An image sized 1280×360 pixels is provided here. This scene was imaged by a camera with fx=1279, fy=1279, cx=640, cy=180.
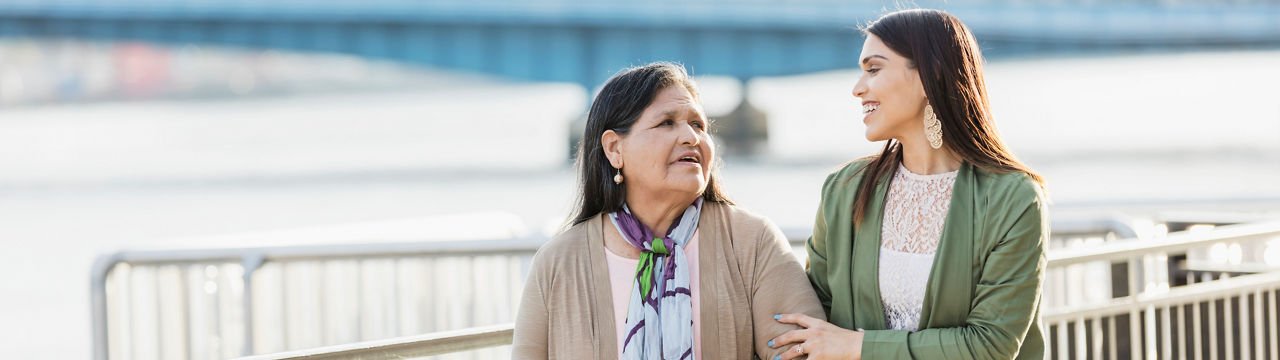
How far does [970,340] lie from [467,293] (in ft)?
11.3

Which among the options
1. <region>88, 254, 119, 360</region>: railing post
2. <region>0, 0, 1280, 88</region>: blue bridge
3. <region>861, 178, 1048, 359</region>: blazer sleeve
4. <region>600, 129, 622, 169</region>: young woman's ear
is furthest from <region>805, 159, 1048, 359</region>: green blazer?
<region>0, 0, 1280, 88</region>: blue bridge

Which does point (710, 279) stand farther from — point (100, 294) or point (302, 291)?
point (100, 294)

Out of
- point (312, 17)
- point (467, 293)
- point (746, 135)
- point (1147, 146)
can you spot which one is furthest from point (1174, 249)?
point (1147, 146)

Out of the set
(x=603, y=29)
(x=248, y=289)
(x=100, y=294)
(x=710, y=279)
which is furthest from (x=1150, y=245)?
(x=603, y=29)

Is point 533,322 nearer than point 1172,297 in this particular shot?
Yes

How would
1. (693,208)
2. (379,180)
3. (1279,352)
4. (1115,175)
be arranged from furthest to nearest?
(379,180) < (1115,175) < (1279,352) < (693,208)

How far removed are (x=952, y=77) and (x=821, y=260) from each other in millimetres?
512

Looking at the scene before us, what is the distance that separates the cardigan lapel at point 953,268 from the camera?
7.98ft

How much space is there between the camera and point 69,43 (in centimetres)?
3662

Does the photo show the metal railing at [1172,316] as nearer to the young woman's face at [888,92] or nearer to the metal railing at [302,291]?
the metal railing at [302,291]

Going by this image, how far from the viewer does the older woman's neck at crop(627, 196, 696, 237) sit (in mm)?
2559

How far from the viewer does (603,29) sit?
115ft

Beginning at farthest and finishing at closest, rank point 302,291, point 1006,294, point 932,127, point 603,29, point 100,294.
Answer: point 603,29, point 302,291, point 100,294, point 932,127, point 1006,294

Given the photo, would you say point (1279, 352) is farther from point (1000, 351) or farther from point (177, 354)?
point (177, 354)
